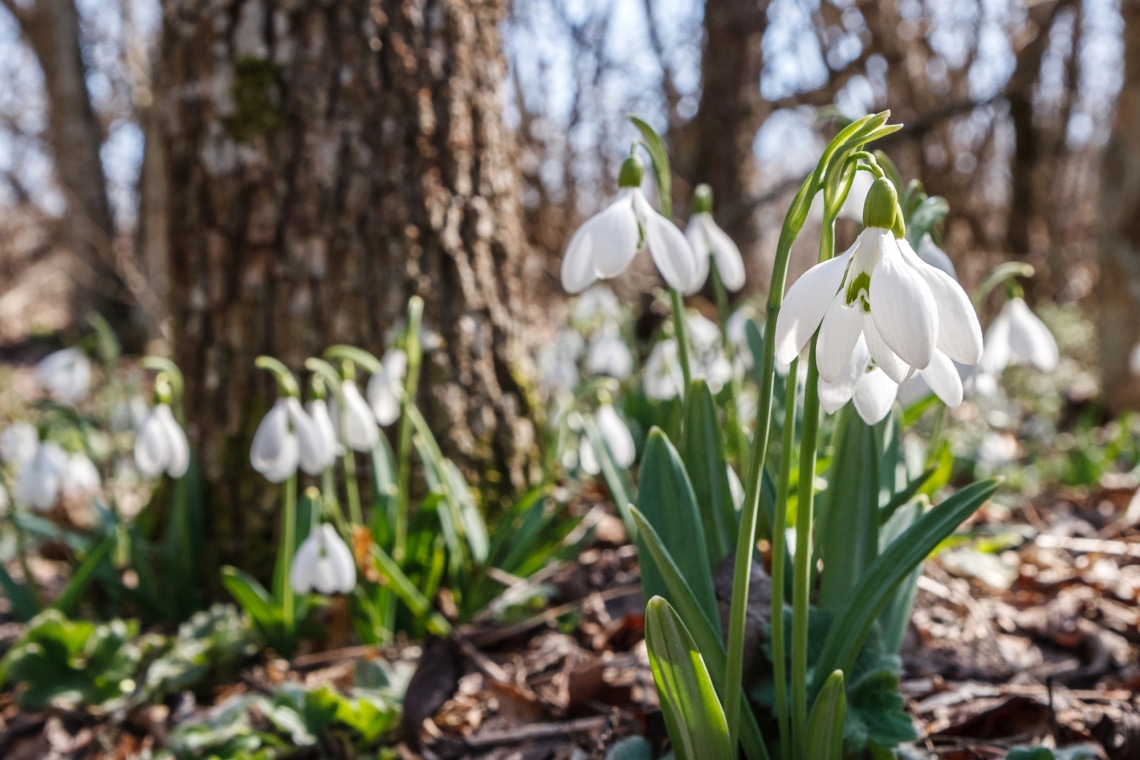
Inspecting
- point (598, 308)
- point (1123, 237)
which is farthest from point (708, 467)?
point (1123, 237)

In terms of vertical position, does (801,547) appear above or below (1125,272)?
below

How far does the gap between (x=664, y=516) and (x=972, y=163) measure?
9.81 metres

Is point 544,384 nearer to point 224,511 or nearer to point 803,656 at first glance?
point 224,511

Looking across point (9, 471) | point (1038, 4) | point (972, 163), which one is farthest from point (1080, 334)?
point (9, 471)

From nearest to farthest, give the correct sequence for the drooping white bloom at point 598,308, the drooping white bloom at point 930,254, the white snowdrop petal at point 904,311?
the white snowdrop petal at point 904,311 < the drooping white bloom at point 930,254 < the drooping white bloom at point 598,308

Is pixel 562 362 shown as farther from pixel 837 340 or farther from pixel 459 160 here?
pixel 837 340

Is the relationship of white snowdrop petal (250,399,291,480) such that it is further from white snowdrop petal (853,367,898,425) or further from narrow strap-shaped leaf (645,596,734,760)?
white snowdrop petal (853,367,898,425)

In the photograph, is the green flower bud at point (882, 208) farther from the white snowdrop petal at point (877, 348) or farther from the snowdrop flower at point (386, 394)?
the snowdrop flower at point (386, 394)

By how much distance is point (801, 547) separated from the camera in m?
0.98

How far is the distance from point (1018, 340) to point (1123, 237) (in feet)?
13.3

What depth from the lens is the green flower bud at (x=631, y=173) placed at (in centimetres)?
130

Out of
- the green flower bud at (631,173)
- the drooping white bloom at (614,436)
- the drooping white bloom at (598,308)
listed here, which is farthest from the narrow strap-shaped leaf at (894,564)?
the drooping white bloom at (598,308)

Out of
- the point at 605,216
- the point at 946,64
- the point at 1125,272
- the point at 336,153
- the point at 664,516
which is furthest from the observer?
the point at 946,64

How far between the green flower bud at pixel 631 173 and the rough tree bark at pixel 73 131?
9.44 meters
